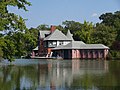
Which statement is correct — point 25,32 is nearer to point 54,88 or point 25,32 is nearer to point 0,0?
point 0,0

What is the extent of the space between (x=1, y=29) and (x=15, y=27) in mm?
1935

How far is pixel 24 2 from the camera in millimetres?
20406

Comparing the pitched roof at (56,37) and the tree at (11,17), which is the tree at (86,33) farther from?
the tree at (11,17)

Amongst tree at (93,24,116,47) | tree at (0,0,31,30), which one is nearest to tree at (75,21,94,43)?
tree at (93,24,116,47)

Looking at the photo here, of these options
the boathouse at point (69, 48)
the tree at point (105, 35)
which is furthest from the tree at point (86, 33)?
the boathouse at point (69, 48)

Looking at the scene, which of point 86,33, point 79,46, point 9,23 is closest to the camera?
point 9,23

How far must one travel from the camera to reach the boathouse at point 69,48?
77000mm

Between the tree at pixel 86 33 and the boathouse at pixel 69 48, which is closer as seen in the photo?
the boathouse at pixel 69 48

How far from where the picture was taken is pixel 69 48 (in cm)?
7650

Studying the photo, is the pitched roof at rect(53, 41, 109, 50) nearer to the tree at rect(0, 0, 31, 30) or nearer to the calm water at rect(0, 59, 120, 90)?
the calm water at rect(0, 59, 120, 90)

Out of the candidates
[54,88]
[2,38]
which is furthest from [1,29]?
[54,88]

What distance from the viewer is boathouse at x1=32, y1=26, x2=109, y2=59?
77000 millimetres

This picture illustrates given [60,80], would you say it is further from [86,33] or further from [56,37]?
[86,33]

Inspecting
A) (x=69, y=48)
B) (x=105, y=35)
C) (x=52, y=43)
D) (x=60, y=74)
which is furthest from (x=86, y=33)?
(x=60, y=74)
